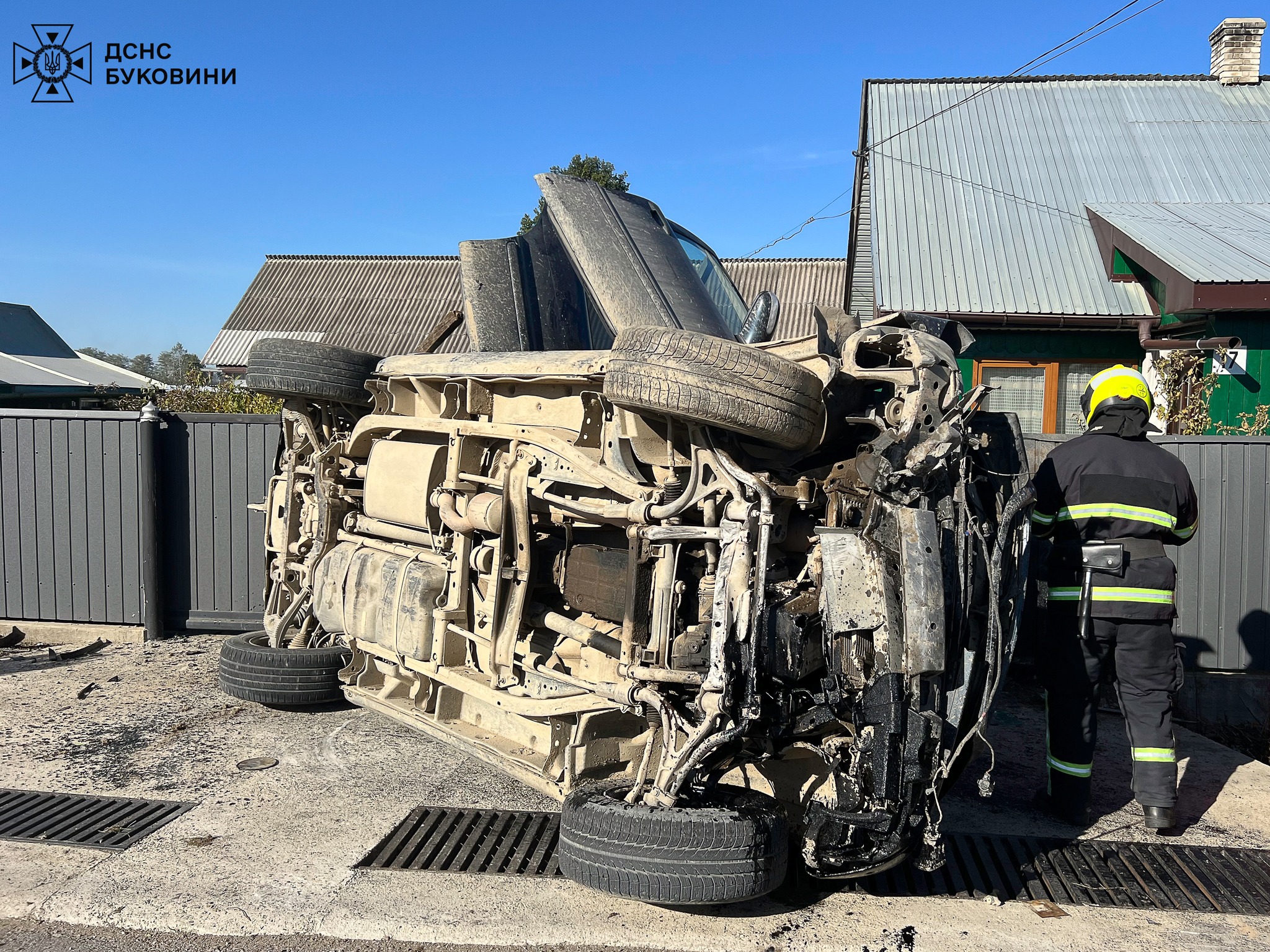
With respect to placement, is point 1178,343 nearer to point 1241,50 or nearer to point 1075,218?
point 1075,218

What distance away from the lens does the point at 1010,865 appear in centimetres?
412

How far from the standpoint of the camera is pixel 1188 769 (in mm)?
5465

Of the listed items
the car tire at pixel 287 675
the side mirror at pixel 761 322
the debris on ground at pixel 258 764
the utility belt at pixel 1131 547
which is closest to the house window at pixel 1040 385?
the utility belt at pixel 1131 547

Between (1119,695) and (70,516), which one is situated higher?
(70,516)

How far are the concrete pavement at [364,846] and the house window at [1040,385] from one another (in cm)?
559

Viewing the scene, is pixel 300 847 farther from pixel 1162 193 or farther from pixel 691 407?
pixel 1162 193

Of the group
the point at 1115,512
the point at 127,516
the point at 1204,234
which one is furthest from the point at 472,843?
the point at 1204,234

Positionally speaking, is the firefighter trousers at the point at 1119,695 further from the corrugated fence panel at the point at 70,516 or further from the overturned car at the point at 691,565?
the corrugated fence panel at the point at 70,516

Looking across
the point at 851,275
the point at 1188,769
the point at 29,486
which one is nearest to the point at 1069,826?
the point at 1188,769

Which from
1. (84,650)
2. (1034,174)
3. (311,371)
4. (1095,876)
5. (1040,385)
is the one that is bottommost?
(1095,876)

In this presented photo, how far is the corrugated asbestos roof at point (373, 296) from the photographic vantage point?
1170 inches

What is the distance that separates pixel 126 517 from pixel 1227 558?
832 cm

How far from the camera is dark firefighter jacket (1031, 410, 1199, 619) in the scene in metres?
4.48

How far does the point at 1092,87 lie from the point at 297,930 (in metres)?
16.5
